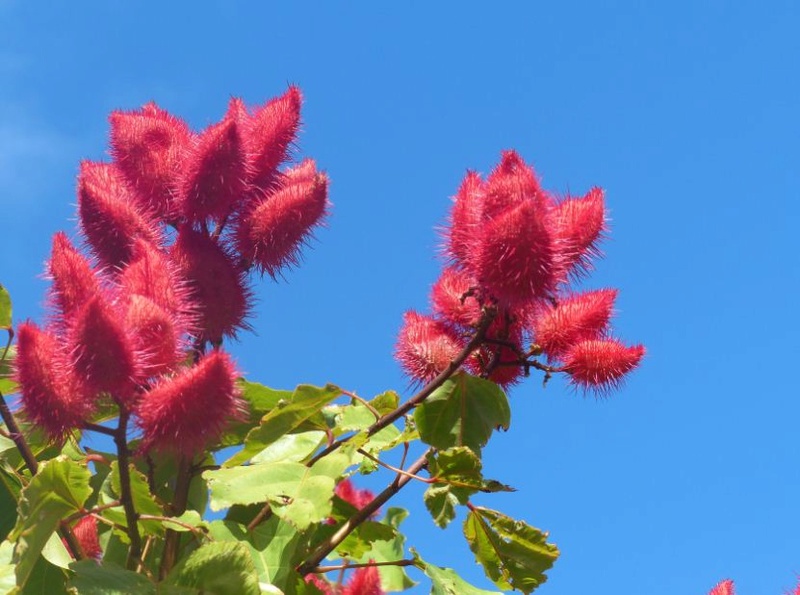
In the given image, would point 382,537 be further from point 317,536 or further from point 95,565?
point 95,565

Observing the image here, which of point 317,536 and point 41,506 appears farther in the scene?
point 317,536

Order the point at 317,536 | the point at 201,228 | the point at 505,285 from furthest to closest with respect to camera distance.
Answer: the point at 317,536 → the point at 201,228 → the point at 505,285

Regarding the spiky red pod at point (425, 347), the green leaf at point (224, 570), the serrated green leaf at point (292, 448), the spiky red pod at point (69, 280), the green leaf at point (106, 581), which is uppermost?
the spiky red pod at point (425, 347)

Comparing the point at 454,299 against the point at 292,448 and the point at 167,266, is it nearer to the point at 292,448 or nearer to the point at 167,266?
the point at 292,448

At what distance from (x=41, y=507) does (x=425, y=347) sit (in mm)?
914

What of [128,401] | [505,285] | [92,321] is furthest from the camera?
[505,285]

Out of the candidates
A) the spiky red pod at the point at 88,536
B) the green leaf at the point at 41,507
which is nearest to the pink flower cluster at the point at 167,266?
the green leaf at the point at 41,507

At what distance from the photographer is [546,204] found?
7.44ft

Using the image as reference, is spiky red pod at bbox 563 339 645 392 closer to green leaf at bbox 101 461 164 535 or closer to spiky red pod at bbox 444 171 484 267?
spiky red pod at bbox 444 171 484 267

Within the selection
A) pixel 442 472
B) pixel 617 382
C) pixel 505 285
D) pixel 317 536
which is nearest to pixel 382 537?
pixel 317 536

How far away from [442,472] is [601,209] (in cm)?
70

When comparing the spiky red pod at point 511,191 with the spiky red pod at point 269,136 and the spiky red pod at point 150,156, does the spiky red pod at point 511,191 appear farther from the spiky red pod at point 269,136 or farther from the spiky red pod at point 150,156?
the spiky red pod at point 150,156

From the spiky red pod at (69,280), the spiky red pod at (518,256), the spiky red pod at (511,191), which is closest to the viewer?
the spiky red pod at (69,280)

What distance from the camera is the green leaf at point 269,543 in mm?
2482
